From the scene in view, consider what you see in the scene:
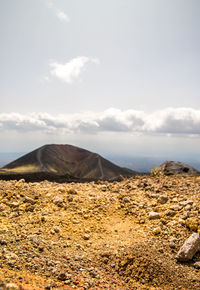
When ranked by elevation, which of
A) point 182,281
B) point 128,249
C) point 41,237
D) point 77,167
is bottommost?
point 77,167

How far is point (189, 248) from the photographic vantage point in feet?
17.4

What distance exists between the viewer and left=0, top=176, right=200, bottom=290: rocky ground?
426 centimetres

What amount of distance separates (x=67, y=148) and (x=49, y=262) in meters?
151

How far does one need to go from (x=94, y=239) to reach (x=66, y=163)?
126336mm

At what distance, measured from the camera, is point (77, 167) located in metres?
131

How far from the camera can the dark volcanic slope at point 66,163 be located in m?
108

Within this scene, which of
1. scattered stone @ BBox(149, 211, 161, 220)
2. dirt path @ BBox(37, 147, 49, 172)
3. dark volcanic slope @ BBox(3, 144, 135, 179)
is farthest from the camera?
dark volcanic slope @ BBox(3, 144, 135, 179)

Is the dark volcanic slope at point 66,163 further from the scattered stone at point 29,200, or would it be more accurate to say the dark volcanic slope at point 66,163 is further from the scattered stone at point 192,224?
the scattered stone at point 192,224

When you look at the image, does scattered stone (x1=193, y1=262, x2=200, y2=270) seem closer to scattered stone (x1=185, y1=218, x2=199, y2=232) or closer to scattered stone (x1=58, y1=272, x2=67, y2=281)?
scattered stone (x1=185, y1=218, x2=199, y2=232)

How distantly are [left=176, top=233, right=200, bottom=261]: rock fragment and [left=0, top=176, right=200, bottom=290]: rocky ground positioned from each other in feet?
0.51

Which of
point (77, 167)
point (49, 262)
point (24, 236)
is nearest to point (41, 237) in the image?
point (24, 236)

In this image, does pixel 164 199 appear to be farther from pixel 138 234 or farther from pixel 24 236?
pixel 24 236

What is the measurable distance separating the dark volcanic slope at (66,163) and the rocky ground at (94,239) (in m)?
93.1

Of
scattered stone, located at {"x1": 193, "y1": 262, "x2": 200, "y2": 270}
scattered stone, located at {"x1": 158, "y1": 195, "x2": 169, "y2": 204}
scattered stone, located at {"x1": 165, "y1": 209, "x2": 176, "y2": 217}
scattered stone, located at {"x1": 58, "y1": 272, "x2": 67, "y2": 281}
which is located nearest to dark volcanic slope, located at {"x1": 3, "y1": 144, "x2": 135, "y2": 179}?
scattered stone, located at {"x1": 158, "y1": 195, "x2": 169, "y2": 204}
